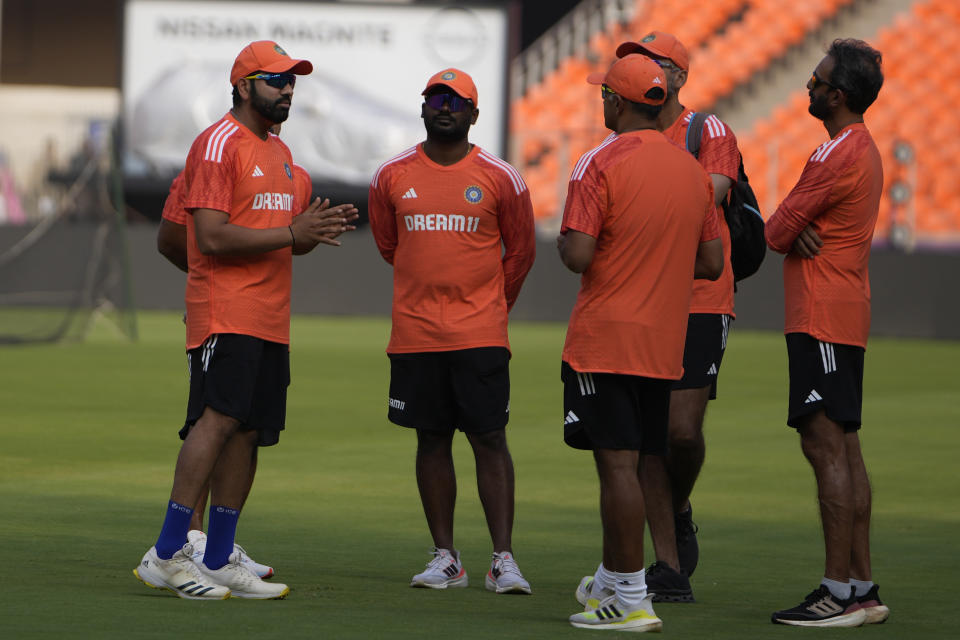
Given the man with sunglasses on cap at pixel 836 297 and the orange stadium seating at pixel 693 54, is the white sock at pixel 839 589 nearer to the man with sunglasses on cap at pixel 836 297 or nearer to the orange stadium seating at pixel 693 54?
the man with sunglasses on cap at pixel 836 297

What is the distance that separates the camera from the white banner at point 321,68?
27.9 metres

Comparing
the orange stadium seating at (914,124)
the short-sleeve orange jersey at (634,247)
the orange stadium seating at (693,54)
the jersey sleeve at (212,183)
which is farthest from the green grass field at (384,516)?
the orange stadium seating at (693,54)

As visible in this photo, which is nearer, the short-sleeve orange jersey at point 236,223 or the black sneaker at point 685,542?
the short-sleeve orange jersey at point 236,223

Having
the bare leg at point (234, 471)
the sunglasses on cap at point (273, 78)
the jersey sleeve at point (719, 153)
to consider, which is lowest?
the bare leg at point (234, 471)

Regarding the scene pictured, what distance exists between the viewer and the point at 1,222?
2488 cm

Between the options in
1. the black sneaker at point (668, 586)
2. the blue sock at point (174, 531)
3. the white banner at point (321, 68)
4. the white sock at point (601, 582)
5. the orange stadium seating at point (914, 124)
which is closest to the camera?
the white sock at point (601, 582)

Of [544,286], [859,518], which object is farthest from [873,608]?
[544,286]

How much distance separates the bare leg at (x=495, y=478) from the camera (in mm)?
6812

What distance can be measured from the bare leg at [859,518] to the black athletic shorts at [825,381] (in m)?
0.13

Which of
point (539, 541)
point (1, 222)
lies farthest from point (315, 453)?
point (1, 222)

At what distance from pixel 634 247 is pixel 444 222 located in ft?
3.82

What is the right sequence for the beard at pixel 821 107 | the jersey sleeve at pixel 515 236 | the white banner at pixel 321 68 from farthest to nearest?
the white banner at pixel 321 68
the jersey sleeve at pixel 515 236
the beard at pixel 821 107

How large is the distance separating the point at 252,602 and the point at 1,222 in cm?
1994

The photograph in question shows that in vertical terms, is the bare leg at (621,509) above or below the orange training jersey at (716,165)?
below
